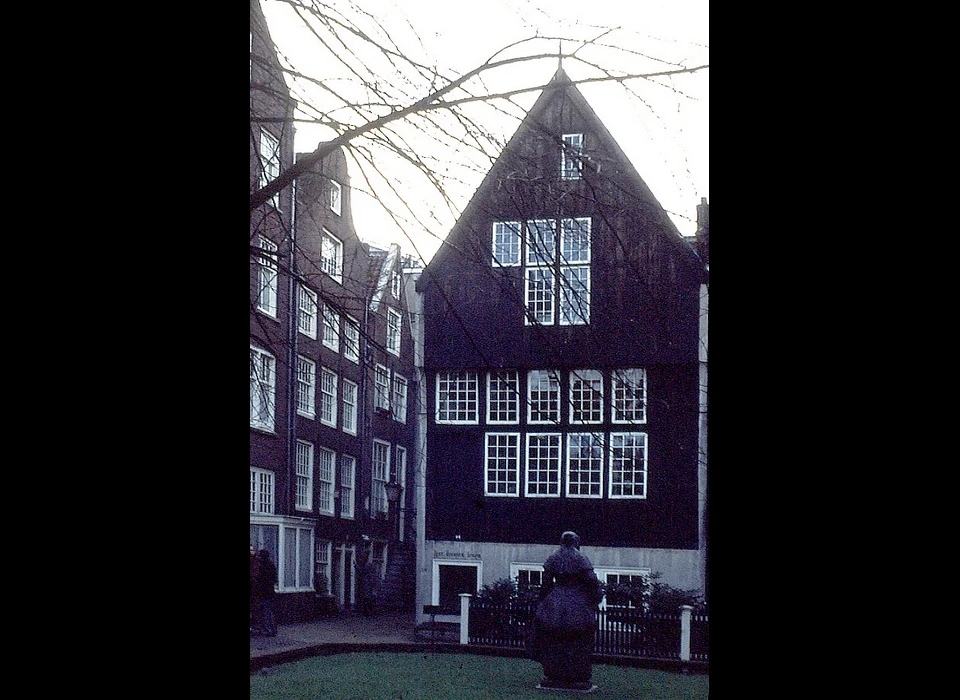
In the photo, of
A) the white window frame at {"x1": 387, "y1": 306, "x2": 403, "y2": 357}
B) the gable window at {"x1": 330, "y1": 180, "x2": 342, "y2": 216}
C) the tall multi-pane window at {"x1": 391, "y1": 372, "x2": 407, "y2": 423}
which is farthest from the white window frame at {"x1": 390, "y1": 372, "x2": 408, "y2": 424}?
the gable window at {"x1": 330, "y1": 180, "x2": 342, "y2": 216}

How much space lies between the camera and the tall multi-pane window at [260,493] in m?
4.98

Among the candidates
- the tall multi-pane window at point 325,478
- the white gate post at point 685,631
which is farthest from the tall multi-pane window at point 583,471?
the tall multi-pane window at point 325,478

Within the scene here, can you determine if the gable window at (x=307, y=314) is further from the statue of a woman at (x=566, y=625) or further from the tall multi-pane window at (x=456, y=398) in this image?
the statue of a woman at (x=566, y=625)

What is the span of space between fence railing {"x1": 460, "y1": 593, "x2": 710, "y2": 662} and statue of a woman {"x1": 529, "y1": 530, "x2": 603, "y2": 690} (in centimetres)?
14

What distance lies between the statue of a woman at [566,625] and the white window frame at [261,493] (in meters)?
1.46

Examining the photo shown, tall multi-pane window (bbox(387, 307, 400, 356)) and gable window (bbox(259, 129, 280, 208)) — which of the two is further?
tall multi-pane window (bbox(387, 307, 400, 356))

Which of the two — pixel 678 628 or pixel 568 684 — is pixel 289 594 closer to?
pixel 568 684

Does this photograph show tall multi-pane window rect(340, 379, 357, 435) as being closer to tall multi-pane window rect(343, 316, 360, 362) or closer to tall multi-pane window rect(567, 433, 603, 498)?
tall multi-pane window rect(343, 316, 360, 362)

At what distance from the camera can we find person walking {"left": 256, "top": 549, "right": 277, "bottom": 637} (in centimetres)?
489
